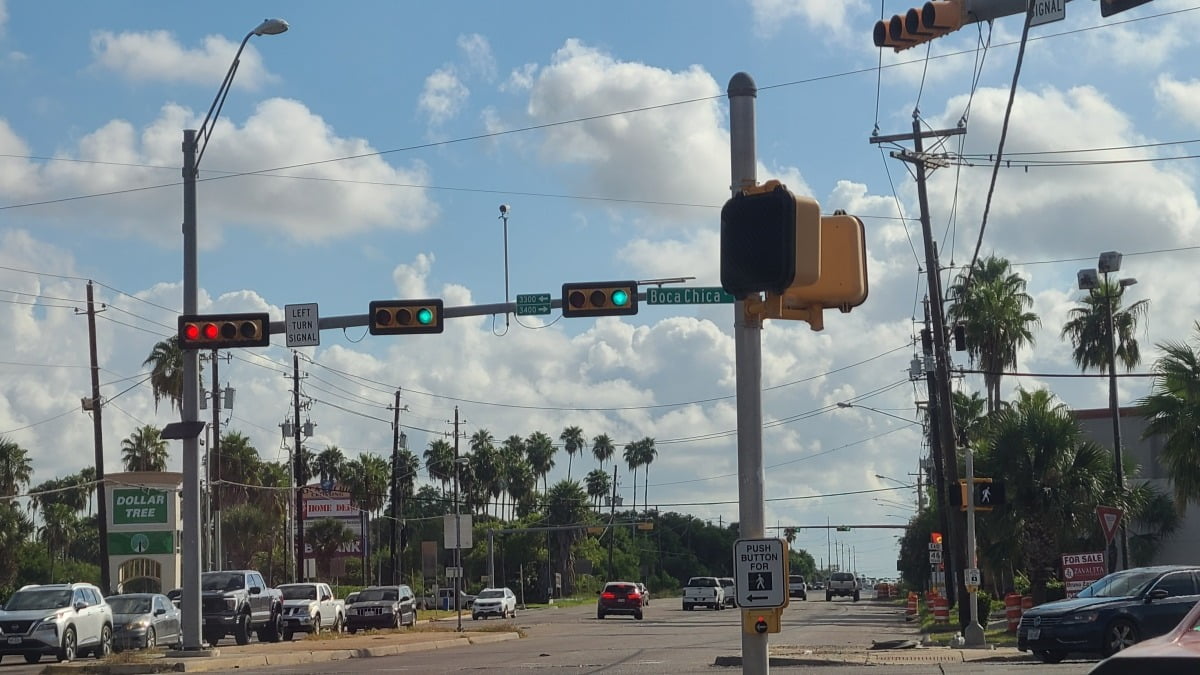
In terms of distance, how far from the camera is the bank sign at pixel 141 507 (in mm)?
67500

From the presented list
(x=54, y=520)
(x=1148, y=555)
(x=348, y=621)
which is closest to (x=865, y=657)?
(x=348, y=621)

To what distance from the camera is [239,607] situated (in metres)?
35.5

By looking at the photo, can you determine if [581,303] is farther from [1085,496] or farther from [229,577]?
[1085,496]

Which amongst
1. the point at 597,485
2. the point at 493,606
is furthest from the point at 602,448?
the point at 493,606

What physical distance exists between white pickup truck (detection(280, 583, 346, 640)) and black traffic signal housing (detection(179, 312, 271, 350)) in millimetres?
15856

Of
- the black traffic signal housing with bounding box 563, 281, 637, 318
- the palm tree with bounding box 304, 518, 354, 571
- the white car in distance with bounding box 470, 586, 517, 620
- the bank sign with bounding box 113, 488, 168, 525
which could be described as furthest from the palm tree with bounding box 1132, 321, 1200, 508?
the palm tree with bounding box 304, 518, 354, 571

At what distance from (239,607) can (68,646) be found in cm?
655

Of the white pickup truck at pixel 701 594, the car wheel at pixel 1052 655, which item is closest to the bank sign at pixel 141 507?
the white pickup truck at pixel 701 594

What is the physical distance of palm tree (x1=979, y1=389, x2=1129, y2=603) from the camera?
124 ft

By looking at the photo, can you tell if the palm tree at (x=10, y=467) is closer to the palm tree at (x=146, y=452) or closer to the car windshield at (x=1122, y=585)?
the palm tree at (x=146, y=452)

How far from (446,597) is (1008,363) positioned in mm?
43381

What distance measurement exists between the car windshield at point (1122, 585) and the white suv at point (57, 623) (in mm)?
20109

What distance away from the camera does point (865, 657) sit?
2530cm

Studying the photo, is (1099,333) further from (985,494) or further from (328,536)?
(328,536)
